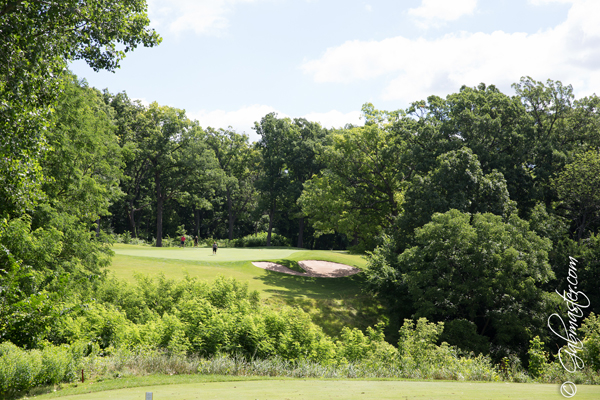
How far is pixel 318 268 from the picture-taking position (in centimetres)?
3222

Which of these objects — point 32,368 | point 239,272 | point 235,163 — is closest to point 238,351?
point 32,368

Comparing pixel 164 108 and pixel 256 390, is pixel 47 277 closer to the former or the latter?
pixel 256 390

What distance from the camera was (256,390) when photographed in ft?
24.7

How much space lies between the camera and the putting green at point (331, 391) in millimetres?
6949

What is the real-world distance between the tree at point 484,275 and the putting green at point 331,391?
29.9ft

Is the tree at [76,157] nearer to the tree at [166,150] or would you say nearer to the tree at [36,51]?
the tree at [36,51]

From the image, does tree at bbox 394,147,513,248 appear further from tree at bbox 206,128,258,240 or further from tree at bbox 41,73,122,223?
tree at bbox 206,128,258,240

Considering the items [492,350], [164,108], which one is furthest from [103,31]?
[164,108]

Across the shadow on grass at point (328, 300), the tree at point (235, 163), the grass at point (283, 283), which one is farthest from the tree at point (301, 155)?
the shadow on grass at point (328, 300)

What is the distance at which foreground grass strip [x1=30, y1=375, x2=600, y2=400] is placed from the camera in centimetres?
699

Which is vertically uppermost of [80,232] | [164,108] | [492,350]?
[164,108]

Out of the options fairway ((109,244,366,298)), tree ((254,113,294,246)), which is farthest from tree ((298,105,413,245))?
tree ((254,113,294,246))

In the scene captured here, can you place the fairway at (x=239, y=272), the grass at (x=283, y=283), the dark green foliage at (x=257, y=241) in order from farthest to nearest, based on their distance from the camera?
the dark green foliage at (x=257, y=241) < the fairway at (x=239, y=272) < the grass at (x=283, y=283)

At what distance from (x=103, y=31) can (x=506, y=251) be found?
16486 millimetres
